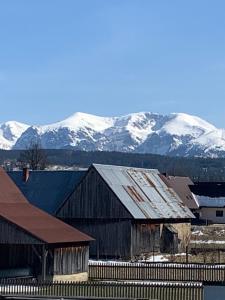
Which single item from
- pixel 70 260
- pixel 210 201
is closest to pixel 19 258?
pixel 70 260

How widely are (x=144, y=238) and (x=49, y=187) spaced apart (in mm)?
9821

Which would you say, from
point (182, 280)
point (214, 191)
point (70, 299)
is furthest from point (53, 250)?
point (214, 191)

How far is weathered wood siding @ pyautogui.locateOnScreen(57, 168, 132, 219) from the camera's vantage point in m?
63.9

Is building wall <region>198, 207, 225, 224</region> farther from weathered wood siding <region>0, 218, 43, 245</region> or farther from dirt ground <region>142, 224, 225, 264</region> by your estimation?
weathered wood siding <region>0, 218, 43, 245</region>

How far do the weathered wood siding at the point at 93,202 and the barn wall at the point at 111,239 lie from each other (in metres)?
0.62

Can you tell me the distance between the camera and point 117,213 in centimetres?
6372

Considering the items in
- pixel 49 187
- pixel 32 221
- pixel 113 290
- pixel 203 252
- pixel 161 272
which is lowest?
pixel 113 290

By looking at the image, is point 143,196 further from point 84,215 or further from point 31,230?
point 31,230

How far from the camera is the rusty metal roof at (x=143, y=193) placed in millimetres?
64938

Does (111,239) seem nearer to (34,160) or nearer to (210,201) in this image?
(210,201)

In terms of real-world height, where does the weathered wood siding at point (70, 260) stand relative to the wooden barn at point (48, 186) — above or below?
below

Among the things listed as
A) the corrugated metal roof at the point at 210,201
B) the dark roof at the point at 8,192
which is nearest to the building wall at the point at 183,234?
the dark roof at the point at 8,192

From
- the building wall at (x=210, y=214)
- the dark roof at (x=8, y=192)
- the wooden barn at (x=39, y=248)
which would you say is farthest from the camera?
the building wall at (x=210, y=214)

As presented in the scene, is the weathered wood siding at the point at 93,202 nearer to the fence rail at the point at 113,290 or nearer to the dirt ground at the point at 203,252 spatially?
the dirt ground at the point at 203,252
